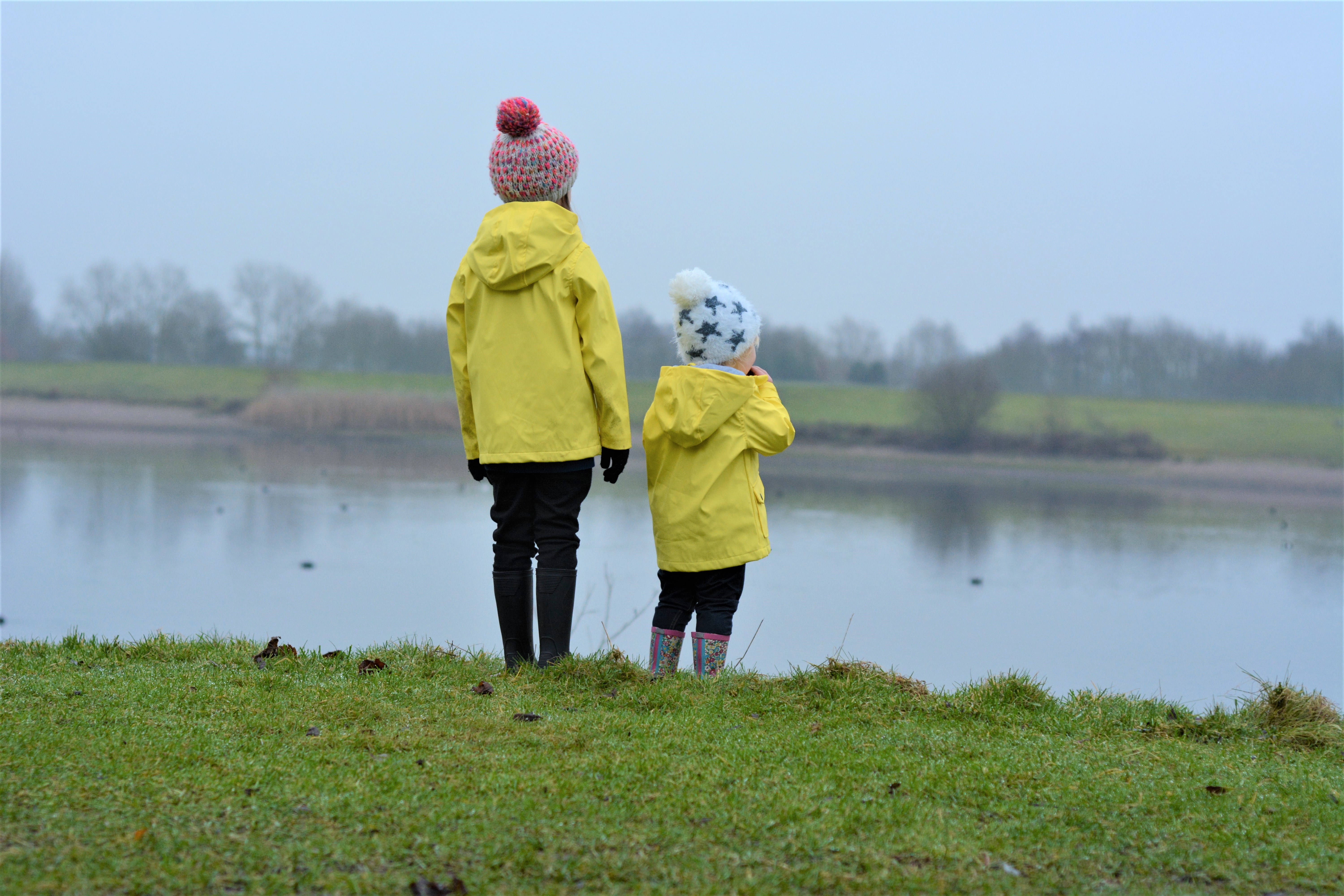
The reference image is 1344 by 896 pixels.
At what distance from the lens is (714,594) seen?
3.94 meters

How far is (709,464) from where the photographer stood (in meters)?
3.90

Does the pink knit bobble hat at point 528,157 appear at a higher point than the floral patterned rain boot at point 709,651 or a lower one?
higher

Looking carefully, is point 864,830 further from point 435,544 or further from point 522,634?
point 435,544

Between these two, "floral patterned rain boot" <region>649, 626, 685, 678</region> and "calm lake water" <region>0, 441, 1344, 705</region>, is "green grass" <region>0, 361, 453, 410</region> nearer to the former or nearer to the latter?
"calm lake water" <region>0, 441, 1344, 705</region>

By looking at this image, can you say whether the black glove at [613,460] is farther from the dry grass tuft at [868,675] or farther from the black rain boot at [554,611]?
the dry grass tuft at [868,675]

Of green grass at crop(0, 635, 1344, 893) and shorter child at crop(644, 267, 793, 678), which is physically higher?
shorter child at crop(644, 267, 793, 678)

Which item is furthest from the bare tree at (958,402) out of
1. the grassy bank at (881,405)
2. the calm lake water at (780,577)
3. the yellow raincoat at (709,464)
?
the yellow raincoat at (709,464)

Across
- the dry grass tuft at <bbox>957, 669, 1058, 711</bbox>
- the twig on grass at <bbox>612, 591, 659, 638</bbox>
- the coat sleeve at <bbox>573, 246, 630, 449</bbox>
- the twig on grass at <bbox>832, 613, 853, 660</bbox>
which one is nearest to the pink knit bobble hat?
the coat sleeve at <bbox>573, 246, 630, 449</bbox>

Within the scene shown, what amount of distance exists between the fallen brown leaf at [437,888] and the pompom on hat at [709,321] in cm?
249

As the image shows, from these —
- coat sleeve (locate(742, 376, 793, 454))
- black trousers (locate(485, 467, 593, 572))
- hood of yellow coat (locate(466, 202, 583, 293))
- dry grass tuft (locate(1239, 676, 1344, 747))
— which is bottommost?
dry grass tuft (locate(1239, 676, 1344, 747))

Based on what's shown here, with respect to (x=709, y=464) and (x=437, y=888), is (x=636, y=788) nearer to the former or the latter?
(x=437, y=888)

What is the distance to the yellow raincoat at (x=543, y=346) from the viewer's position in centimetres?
355

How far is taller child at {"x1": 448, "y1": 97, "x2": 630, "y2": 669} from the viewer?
140 inches

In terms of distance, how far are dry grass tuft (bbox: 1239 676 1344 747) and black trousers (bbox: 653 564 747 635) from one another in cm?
173
